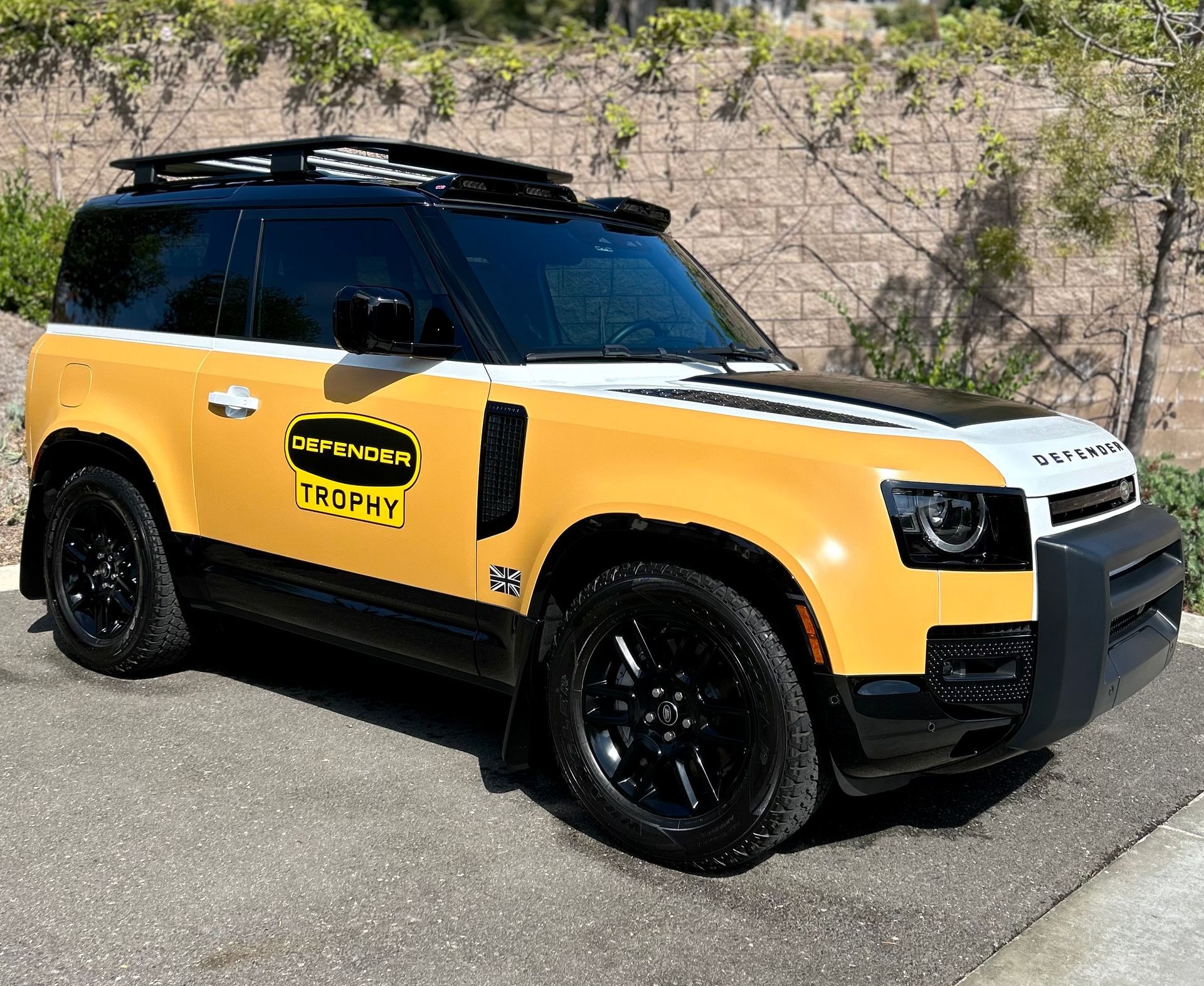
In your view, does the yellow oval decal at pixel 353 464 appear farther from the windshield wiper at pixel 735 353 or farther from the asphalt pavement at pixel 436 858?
the windshield wiper at pixel 735 353

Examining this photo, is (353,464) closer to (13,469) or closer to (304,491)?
(304,491)

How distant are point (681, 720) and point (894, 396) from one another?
1246 mm

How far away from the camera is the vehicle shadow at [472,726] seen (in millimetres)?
3887

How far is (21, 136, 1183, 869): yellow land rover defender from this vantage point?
3168 millimetres

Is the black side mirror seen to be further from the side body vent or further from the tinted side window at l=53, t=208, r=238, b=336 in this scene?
the tinted side window at l=53, t=208, r=238, b=336

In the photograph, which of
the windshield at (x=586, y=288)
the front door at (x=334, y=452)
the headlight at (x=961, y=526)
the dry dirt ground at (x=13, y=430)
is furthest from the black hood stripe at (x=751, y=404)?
the dry dirt ground at (x=13, y=430)

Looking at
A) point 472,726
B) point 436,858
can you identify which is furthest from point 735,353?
point 436,858

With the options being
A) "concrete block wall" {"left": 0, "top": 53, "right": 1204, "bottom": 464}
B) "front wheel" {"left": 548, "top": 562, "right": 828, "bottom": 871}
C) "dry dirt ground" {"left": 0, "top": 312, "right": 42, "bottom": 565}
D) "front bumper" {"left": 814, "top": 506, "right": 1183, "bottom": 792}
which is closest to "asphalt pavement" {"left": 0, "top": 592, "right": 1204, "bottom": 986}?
"front wheel" {"left": 548, "top": 562, "right": 828, "bottom": 871}

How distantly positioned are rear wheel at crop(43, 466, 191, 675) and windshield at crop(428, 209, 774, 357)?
5.92 feet

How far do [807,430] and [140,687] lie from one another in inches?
124

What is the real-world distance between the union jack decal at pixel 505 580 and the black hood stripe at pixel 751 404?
654 mm

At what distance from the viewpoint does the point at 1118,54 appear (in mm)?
7605

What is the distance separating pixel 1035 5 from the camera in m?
8.28

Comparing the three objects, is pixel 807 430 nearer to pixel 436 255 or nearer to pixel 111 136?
pixel 436 255
